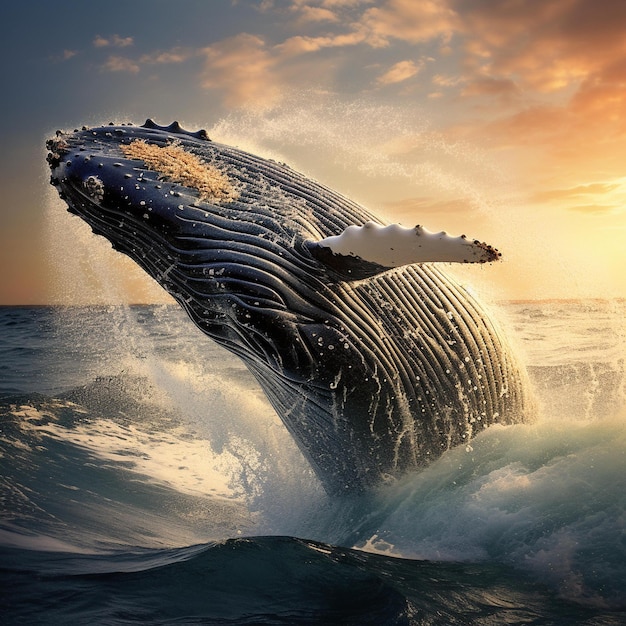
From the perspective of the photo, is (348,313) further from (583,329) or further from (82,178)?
(583,329)

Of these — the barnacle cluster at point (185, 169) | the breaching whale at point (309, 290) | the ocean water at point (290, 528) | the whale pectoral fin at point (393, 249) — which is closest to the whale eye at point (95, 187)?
the breaching whale at point (309, 290)

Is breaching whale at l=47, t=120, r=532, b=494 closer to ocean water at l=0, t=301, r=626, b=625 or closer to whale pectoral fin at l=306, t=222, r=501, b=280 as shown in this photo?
whale pectoral fin at l=306, t=222, r=501, b=280

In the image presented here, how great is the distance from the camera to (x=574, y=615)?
3.65 m

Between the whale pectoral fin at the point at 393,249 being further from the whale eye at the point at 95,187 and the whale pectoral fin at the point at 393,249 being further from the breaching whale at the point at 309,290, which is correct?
the whale eye at the point at 95,187

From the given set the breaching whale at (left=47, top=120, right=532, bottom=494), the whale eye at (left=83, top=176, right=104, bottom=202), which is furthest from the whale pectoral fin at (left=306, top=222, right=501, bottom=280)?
the whale eye at (left=83, top=176, right=104, bottom=202)

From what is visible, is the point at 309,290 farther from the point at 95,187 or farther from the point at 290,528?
the point at 290,528

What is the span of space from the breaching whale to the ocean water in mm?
514

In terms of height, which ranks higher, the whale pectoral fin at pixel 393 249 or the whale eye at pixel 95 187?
the whale eye at pixel 95 187

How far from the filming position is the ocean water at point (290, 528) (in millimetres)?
3863

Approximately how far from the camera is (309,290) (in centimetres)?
477

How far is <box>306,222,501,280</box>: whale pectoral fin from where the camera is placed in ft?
13.4

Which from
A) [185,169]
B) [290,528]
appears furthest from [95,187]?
[290,528]

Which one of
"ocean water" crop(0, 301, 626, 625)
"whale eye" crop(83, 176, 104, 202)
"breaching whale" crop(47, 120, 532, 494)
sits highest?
"whale eye" crop(83, 176, 104, 202)

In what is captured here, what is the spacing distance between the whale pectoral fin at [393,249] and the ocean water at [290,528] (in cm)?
196
